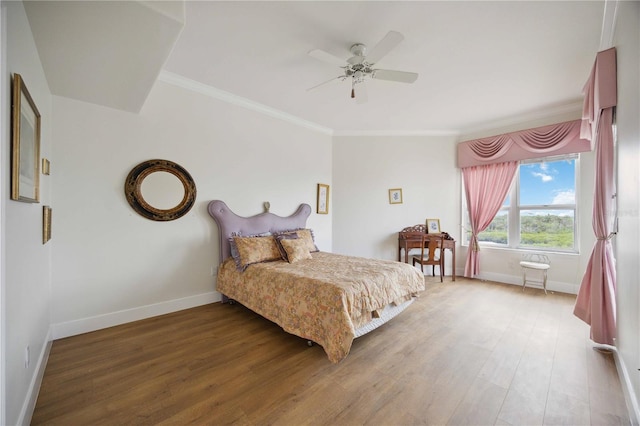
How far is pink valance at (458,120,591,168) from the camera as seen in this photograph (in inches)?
144

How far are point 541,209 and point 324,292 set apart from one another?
13.6 ft

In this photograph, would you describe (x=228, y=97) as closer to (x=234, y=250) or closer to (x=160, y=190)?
(x=160, y=190)

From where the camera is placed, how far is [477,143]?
452 centimetres

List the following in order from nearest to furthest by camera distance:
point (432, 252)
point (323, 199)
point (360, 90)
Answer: point (360, 90) → point (432, 252) → point (323, 199)

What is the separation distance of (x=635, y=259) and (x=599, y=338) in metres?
1.23

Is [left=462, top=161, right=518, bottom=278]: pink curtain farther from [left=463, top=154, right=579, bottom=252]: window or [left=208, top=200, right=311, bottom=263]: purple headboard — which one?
[left=208, top=200, right=311, bottom=263]: purple headboard

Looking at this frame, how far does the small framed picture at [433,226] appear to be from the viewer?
4824 mm

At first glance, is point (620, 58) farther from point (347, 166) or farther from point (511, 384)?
point (347, 166)

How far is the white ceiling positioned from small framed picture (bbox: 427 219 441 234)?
2016 millimetres

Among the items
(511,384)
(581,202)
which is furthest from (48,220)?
(581,202)

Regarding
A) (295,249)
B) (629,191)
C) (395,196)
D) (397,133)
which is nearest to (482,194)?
(395,196)

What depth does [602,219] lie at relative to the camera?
235 cm

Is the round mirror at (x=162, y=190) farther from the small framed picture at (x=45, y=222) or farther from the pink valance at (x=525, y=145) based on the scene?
the pink valance at (x=525, y=145)

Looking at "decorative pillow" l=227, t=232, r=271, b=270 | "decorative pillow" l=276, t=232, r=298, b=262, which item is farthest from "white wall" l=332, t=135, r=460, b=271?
"decorative pillow" l=227, t=232, r=271, b=270
